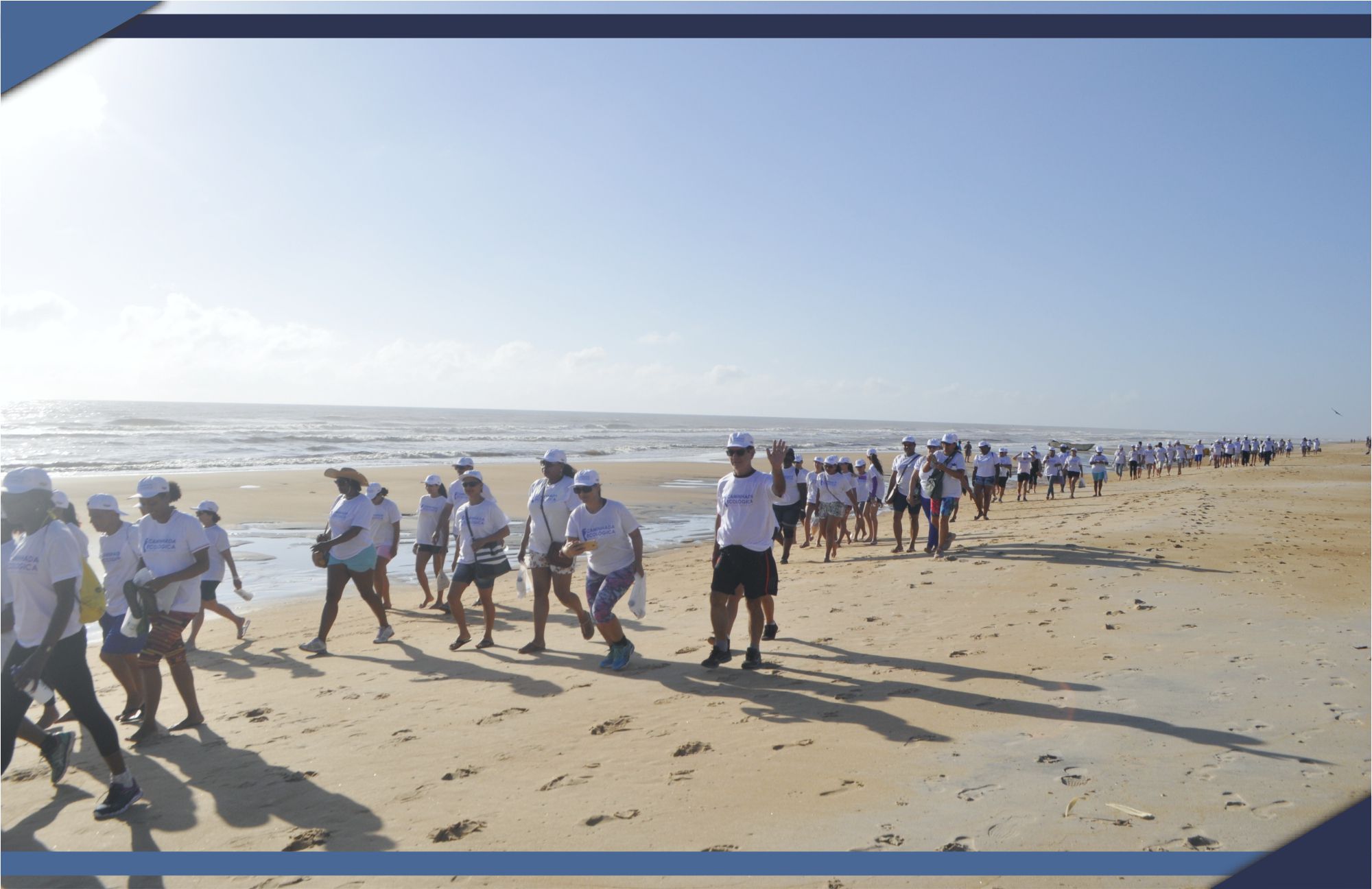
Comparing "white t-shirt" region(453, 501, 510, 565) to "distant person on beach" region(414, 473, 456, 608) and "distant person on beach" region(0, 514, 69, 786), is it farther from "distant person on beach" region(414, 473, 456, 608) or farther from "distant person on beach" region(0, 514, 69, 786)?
"distant person on beach" region(0, 514, 69, 786)

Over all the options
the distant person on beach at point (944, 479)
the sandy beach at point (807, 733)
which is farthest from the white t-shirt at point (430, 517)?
the distant person on beach at point (944, 479)

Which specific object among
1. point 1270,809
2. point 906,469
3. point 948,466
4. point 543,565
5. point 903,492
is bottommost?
point 1270,809

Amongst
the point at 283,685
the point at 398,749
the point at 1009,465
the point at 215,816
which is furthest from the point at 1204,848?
the point at 1009,465

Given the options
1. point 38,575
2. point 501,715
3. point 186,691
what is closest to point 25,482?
point 38,575

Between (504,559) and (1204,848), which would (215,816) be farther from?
(1204,848)

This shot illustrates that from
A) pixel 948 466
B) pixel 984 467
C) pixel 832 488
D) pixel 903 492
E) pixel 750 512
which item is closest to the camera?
pixel 750 512

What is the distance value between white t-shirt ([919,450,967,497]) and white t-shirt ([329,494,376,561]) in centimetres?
713

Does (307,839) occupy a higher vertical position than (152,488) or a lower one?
lower

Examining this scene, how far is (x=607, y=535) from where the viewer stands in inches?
254

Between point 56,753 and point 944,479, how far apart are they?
965cm

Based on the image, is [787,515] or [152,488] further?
[787,515]

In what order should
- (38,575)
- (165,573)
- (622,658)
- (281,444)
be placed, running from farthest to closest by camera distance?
(281,444) < (622,658) < (165,573) < (38,575)

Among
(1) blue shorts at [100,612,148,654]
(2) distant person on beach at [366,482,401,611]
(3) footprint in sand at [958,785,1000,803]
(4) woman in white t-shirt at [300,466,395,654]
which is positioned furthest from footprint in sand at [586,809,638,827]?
(2) distant person on beach at [366,482,401,611]

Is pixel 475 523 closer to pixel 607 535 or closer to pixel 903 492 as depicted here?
pixel 607 535
